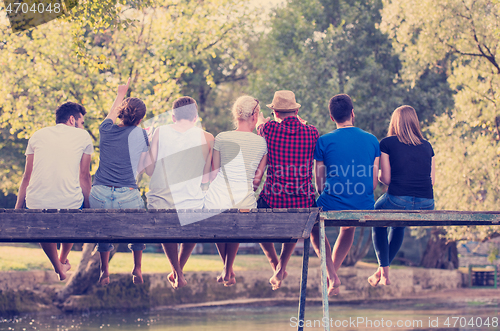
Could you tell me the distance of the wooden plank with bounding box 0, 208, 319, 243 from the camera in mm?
4859

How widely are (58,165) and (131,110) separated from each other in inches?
40.0

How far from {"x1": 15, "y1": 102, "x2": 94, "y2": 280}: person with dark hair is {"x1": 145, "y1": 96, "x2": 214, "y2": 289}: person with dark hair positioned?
31.8 inches

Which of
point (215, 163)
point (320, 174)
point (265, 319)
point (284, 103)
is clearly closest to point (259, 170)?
point (215, 163)

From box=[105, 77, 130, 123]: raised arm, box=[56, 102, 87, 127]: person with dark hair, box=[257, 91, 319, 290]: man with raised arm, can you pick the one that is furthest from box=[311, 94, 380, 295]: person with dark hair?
box=[56, 102, 87, 127]: person with dark hair

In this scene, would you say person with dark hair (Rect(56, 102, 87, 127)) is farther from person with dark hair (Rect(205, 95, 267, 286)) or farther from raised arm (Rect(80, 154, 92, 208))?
person with dark hair (Rect(205, 95, 267, 286))

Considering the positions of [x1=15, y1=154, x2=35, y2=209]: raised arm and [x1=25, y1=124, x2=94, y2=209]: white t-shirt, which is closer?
[x1=25, y1=124, x2=94, y2=209]: white t-shirt

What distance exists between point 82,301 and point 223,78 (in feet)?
46.5

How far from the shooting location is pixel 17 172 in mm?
20859

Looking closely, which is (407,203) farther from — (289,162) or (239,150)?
(239,150)

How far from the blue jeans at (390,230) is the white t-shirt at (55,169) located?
3549mm

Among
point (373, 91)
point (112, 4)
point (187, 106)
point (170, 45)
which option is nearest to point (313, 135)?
point (187, 106)

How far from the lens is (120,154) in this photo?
18.7 ft

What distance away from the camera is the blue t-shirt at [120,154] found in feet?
18.7

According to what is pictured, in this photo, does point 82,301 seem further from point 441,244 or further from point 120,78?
point 441,244
